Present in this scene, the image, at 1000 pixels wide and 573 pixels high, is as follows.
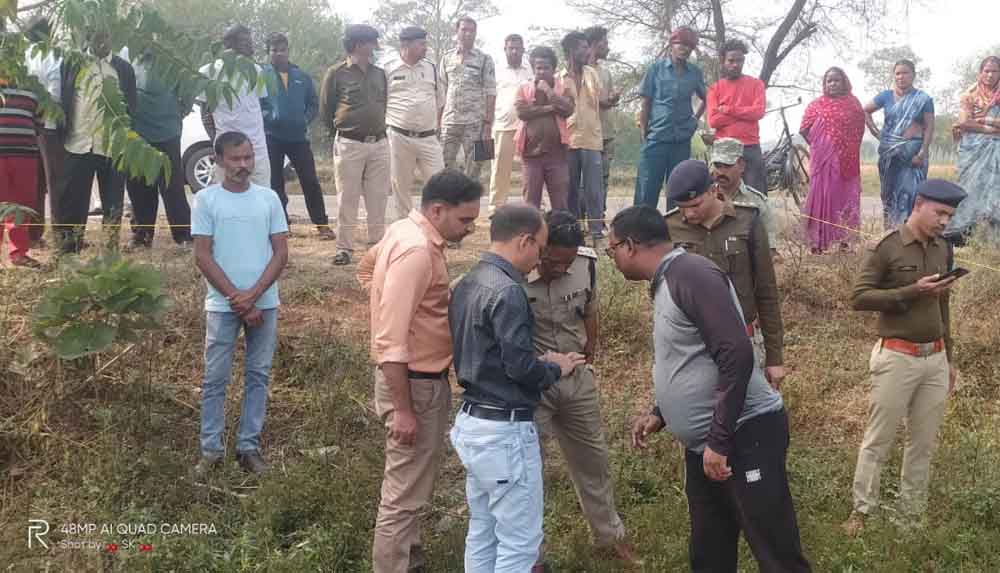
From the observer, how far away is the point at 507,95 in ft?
28.6

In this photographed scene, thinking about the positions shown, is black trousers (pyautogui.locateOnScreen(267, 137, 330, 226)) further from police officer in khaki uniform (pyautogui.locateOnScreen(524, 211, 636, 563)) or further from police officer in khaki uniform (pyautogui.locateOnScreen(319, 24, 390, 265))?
police officer in khaki uniform (pyautogui.locateOnScreen(524, 211, 636, 563))

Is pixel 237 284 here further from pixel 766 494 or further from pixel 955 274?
Answer: pixel 955 274

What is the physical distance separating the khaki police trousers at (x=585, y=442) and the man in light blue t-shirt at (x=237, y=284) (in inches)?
64.4

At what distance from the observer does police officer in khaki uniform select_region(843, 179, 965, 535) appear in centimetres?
431

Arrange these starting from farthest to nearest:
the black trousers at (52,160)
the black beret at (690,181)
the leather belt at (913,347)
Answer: the black trousers at (52,160)
the leather belt at (913,347)
the black beret at (690,181)

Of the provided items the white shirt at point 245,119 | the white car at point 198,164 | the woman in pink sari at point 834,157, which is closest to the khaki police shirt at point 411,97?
the white shirt at point 245,119

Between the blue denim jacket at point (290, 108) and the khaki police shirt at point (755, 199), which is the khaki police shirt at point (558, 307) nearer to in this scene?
the khaki police shirt at point (755, 199)

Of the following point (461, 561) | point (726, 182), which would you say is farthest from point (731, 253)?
point (461, 561)

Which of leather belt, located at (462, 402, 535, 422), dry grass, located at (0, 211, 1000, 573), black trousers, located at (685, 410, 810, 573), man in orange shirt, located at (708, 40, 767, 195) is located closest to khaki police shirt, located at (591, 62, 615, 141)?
man in orange shirt, located at (708, 40, 767, 195)

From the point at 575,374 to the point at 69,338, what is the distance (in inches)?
101

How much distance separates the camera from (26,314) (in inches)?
225

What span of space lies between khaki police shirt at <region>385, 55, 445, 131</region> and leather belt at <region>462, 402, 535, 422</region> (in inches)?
199

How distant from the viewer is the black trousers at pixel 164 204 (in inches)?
312

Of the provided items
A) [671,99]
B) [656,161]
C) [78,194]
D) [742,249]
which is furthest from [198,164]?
[742,249]
